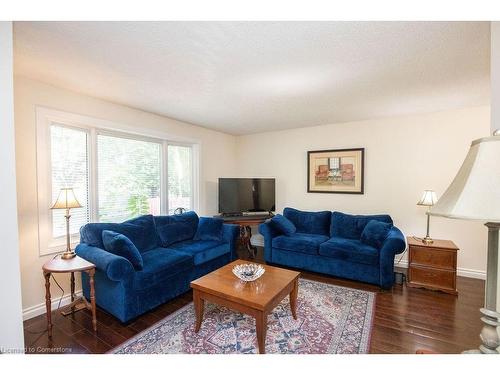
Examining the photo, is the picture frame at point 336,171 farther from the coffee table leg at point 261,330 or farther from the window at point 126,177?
the coffee table leg at point 261,330

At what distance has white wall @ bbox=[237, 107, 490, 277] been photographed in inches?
130

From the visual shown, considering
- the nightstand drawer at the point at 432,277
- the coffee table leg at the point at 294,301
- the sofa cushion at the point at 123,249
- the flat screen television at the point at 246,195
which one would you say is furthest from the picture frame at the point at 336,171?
the sofa cushion at the point at 123,249

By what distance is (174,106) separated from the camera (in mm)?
3172

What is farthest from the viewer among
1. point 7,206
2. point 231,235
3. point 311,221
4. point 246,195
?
point 246,195

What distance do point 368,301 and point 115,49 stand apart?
3429mm

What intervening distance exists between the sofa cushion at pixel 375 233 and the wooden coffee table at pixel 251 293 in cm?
145

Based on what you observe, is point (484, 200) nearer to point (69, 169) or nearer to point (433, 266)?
point (433, 266)

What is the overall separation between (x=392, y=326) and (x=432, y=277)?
1246 millimetres

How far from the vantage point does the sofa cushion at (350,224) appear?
3553 mm

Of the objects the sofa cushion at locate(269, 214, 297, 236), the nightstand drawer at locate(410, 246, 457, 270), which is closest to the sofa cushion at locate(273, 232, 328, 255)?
the sofa cushion at locate(269, 214, 297, 236)

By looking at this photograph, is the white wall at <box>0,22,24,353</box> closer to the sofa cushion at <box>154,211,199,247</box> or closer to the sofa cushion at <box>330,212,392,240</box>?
the sofa cushion at <box>154,211,199,247</box>

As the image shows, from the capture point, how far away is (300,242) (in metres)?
3.53

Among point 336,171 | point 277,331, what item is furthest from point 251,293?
point 336,171
